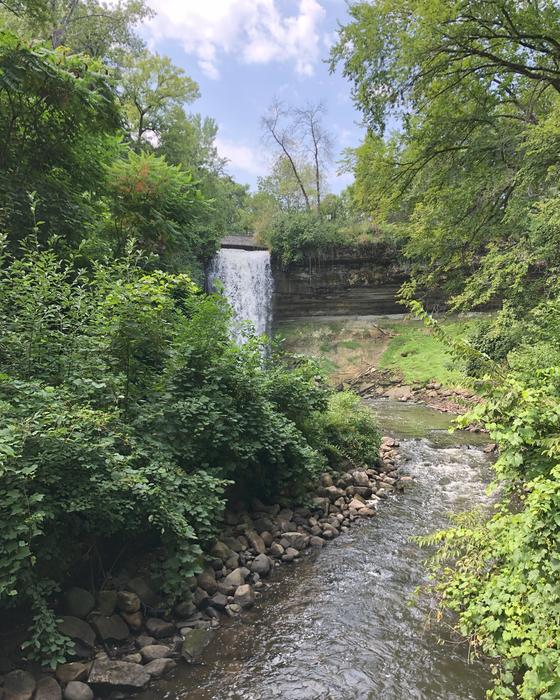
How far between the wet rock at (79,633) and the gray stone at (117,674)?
151 mm

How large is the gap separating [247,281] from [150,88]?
1062 cm

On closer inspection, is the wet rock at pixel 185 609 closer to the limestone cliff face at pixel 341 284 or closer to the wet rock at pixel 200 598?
the wet rock at pixel 200 598

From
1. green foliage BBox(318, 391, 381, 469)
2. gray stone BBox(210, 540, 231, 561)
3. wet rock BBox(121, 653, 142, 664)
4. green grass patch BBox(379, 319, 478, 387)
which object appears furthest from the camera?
green grass patch BBox(379, 319, 478, 387)

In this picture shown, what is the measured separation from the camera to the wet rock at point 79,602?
3.56m

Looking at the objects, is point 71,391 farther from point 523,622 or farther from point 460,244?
point 460,244

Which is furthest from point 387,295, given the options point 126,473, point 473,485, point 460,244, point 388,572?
point 126,473

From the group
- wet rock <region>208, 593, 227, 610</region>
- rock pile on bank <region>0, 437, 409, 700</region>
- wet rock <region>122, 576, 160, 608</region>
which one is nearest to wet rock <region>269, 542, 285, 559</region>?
rock pile on bank <region>0, 437, 409, 700</region>

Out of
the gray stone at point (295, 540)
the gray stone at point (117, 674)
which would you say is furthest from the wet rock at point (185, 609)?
the gray stone at point (295, 540)

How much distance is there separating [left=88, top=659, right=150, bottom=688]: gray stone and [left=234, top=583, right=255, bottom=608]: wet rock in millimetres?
1152

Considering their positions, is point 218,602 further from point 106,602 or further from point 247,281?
point 247,281

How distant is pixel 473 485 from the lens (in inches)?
300

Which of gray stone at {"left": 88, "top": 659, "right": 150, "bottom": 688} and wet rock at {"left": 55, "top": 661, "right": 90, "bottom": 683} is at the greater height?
wet rock at {"left": 55, "top": 661, "right": 90, "bottom": 683}

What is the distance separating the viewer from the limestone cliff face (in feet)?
82.9

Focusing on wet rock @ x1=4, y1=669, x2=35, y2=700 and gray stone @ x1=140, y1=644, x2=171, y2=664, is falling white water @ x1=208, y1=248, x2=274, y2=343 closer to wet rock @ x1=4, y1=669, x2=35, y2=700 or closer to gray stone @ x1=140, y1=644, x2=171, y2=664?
gray stone @ x1=140, y1=644, x2=171, y2=664
